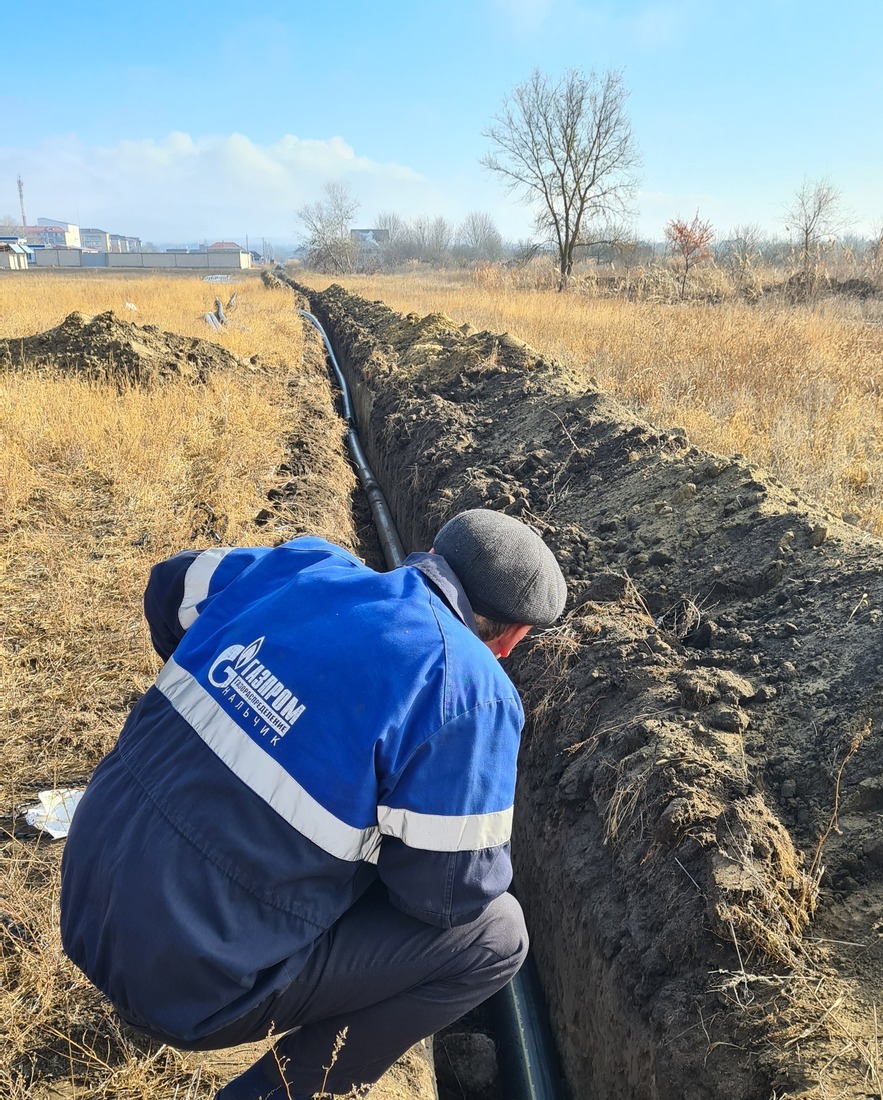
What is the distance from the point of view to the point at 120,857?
1.57 metres

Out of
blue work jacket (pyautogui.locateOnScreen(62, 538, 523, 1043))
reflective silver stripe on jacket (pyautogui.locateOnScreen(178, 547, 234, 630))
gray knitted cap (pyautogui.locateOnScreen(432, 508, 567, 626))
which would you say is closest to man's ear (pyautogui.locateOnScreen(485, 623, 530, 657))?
gray knitted cap (pyautogui.locateOnScreen(432, 508, 567, 626))

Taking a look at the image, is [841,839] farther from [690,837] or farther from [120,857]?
[120,857]

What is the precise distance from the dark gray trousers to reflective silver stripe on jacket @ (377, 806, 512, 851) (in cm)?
39

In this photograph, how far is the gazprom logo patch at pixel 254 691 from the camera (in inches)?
60.4

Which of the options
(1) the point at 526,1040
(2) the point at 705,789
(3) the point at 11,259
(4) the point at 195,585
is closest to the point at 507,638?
(4) the point at 195,585

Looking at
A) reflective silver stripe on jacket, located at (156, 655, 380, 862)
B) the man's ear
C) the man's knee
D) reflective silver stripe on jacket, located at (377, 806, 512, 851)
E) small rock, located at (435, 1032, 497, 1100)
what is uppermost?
the man's ear

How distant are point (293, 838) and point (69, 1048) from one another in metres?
1.12

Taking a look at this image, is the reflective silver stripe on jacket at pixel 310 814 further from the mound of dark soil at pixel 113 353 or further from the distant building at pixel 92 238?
the distant building at pixel 92 238

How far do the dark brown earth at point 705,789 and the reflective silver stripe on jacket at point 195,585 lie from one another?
5.41 ft

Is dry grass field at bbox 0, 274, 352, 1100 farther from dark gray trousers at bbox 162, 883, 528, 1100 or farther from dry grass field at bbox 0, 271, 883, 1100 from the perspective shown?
dark gray trousers at bbox 162, 883, 528, 1100

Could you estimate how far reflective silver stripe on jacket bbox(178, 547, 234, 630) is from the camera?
6.68ft

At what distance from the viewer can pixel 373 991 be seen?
185cm

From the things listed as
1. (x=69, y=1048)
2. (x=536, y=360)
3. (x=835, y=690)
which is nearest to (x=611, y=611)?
(x=835, y=690)

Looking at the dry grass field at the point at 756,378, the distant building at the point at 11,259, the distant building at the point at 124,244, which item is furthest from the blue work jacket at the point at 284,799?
the distant building at the point at 124,244
